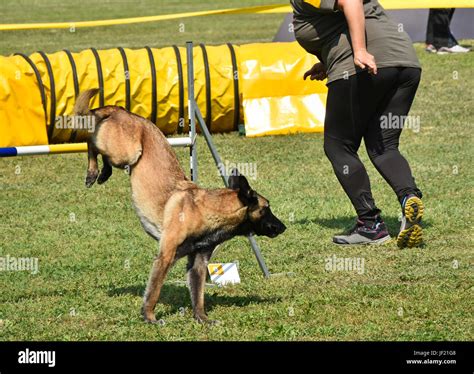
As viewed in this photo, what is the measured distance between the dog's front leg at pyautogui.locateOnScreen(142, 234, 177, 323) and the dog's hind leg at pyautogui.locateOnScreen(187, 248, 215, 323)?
18cm

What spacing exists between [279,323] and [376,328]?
53 centimetres

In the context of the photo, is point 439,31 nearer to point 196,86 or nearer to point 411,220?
point 196,86

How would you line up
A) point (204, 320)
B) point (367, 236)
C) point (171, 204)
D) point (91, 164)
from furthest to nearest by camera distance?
1. point (367, 236)
2. point (91, 164)
3. point (204, 320)
4. point (171, 204)

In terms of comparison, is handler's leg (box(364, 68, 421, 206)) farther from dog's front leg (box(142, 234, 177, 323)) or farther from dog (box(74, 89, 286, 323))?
dog's front leg (box(142, 234, 177, 323))

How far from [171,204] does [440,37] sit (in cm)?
1123

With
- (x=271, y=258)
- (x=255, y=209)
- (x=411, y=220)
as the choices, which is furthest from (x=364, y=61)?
(x=255, y=209)

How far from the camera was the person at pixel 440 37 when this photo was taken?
618 inches

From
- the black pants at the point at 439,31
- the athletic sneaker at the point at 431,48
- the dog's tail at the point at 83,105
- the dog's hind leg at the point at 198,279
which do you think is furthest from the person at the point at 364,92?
the athletic sneaker at the point at 431,48

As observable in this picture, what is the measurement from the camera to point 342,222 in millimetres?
8117

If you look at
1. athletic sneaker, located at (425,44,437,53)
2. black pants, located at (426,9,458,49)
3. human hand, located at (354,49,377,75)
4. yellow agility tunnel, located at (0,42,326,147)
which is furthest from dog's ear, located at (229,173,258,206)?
athletic sneaker, located at (425,44,437,53)
